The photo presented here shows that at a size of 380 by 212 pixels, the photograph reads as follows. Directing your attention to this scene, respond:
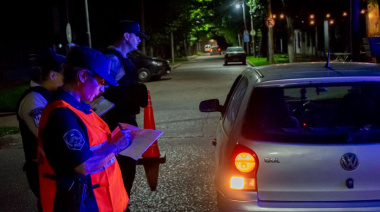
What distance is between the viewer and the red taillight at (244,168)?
3453mm

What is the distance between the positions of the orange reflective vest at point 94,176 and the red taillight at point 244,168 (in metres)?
1.02

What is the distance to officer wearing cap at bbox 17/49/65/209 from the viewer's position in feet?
11.2

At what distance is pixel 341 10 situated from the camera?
102 ft

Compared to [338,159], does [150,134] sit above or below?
above

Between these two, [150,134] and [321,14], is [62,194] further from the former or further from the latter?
[321,14]

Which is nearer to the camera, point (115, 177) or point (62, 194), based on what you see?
point (62, 194)

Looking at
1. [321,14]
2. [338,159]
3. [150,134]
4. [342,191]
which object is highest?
[321,14]

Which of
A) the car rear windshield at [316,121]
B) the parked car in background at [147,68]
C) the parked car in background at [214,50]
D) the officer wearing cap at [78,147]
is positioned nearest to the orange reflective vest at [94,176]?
the officer wearing cap at [78,147]

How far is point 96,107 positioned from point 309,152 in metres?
1.72

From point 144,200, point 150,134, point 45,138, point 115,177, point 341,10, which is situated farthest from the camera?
point 341,10

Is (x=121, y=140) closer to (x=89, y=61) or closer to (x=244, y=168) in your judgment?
(x=89, y=61)

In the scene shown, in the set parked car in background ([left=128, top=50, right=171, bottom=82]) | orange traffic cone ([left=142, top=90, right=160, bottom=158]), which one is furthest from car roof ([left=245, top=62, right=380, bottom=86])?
parked car in background ([left=128, top=50, right=171, bottom=82])

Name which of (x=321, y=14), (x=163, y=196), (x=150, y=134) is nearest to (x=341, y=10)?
(x=321, y=14)

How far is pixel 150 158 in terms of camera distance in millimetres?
6691
